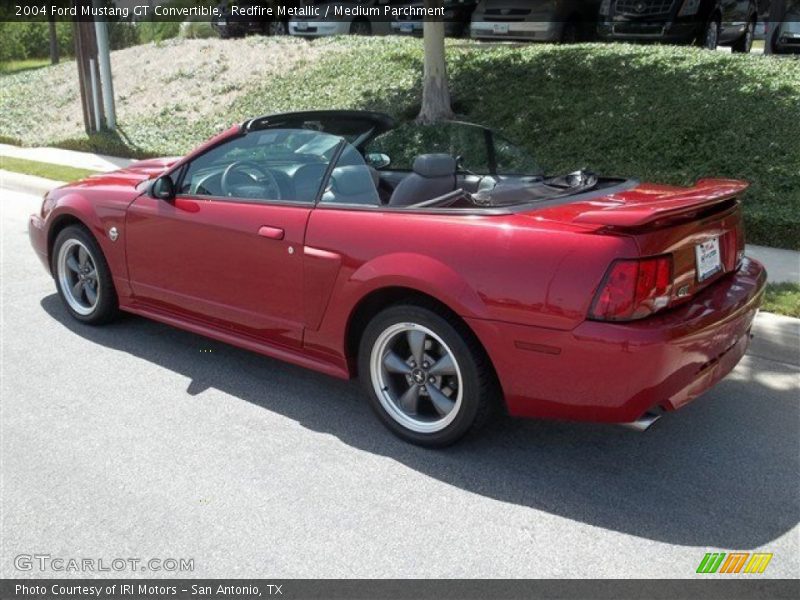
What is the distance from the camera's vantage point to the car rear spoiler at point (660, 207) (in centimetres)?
320

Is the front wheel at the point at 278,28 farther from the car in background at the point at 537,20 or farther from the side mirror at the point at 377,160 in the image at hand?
the side mirror at the point at 377,160

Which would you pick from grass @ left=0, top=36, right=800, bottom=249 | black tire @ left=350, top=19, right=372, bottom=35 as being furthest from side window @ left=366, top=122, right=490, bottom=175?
black tire @ left=350, top=19, right=372, bottom=35

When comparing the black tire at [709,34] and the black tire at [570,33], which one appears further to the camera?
the black tire at [570,33]

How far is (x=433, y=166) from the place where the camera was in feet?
13.4

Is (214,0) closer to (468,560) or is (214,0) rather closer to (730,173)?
(730,173)

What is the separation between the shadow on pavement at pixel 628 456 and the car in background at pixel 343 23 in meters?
14.5

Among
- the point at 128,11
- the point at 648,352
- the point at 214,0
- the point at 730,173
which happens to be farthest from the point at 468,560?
the point at 128,11

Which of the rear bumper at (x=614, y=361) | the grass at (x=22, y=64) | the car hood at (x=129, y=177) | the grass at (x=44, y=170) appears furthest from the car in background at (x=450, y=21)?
the rear bumper at (x=614, y=361)

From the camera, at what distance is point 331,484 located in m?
3.55

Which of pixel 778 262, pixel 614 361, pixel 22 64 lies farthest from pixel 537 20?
pixel 22 64

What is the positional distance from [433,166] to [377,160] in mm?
722
